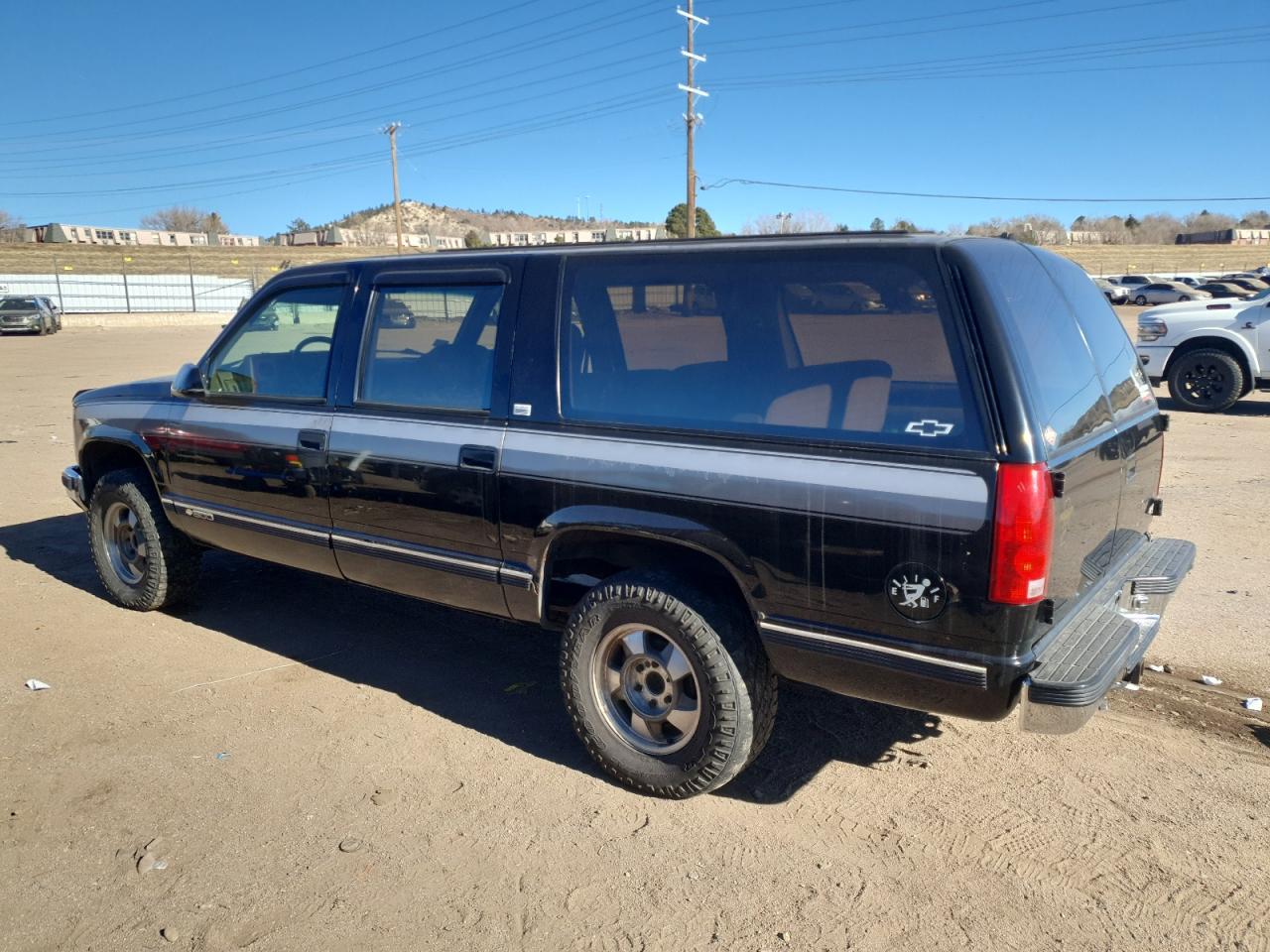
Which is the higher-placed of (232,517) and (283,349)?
(283,349)

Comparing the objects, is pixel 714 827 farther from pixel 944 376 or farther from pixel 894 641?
pixel 944 376

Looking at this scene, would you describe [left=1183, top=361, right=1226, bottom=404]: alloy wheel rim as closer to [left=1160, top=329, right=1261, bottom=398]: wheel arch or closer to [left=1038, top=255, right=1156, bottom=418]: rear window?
[left=1160, top=329, right=1261, bottom=398]: wheel arch

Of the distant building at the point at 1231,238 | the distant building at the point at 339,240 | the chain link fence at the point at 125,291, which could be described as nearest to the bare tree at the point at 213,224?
the distant building at the point at 339,240

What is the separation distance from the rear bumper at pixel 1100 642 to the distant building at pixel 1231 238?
106685 mm

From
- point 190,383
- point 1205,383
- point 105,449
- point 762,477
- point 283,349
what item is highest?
point 283,349

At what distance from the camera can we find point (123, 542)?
5789 millimetres

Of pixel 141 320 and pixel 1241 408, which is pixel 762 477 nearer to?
pixel 1241 408

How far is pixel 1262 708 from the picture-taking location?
4184 millimetres

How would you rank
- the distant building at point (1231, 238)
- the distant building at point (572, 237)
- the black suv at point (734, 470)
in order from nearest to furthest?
the black suv at point (734, 470) < the distant building at point (572, 237) < the distant building at point (1231, 238)

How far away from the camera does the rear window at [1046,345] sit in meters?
2.92

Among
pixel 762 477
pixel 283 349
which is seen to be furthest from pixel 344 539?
pixel 762 477

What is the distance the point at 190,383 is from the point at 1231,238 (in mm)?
111444

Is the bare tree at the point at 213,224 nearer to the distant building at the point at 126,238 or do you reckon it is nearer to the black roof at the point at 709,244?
the distant building at the point at 126,238

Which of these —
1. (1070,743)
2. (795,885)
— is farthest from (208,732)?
(1070,743)
